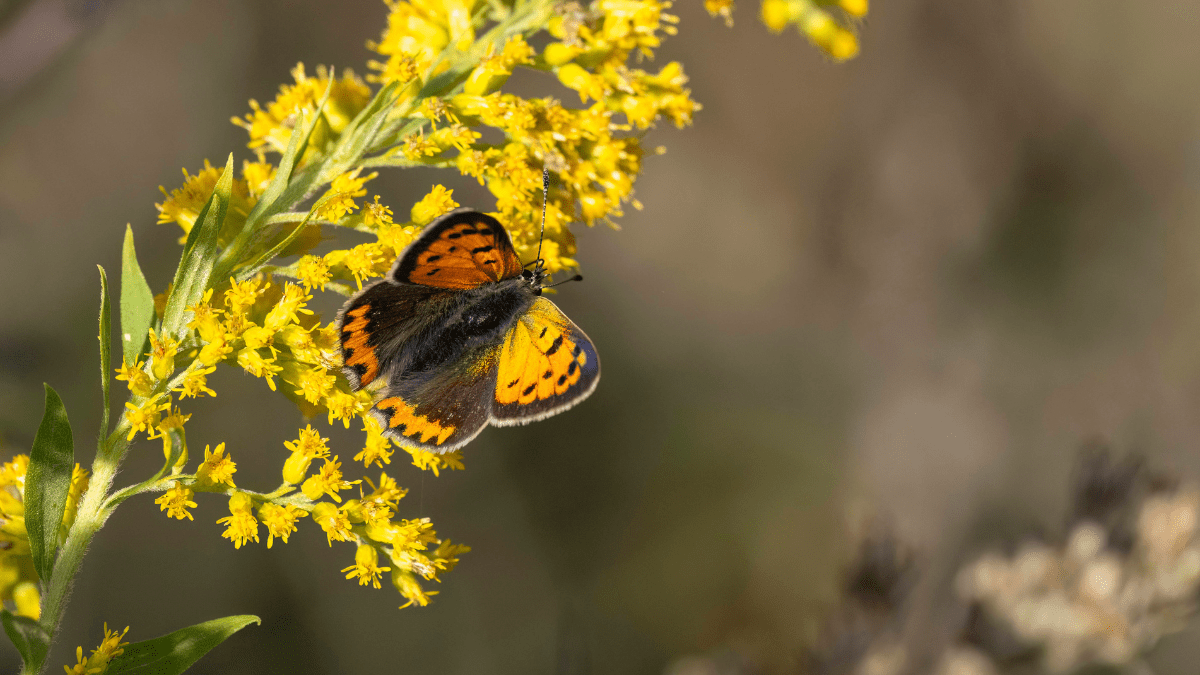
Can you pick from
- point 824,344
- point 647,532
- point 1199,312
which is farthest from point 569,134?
point 1199,312

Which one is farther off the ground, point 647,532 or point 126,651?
point 647,532

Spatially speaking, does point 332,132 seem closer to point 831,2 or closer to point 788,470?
point 831,2

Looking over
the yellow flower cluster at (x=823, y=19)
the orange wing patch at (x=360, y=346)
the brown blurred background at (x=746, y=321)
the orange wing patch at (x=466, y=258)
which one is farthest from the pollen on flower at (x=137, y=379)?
the brown blurred background at (x=746, y=321)

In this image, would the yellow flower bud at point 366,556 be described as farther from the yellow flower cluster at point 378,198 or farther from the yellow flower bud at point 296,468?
the yellow flower bud at point 296,468

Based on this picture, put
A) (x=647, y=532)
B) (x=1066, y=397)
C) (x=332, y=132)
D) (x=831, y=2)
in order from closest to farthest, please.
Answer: (x=831, y=2), (x=332, y=132), (x=647, y=532), (x=1066, y=397)

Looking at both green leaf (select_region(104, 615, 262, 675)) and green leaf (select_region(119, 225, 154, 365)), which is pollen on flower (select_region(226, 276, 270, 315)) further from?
green leaf (select_region(104, 615, 262, 675))

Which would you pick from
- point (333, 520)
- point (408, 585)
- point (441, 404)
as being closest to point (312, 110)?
point (441, 404)
